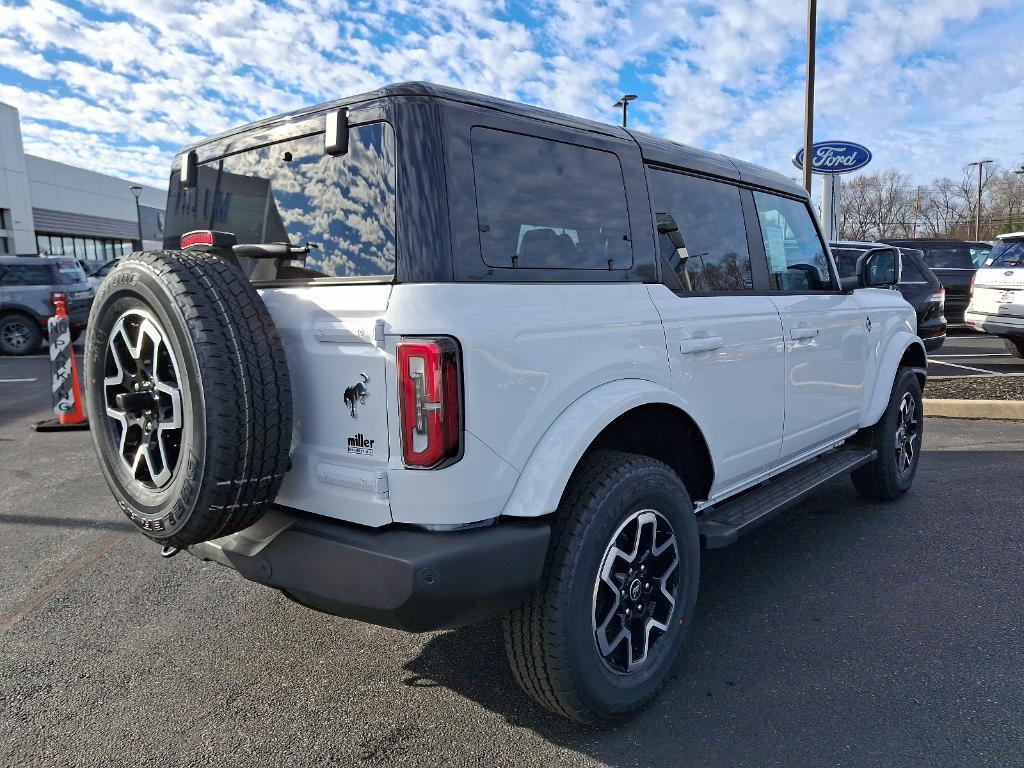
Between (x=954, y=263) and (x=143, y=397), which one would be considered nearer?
(x=143, y=397)

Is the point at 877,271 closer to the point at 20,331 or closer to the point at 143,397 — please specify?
the point at 143,397

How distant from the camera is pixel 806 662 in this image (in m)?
2.97

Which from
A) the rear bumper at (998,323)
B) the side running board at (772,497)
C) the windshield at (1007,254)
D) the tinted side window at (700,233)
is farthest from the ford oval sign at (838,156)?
the tinted side window at (700,233)

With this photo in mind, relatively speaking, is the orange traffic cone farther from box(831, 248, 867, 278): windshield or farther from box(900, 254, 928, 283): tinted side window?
box(900, 254, 928, 283): tinted side window

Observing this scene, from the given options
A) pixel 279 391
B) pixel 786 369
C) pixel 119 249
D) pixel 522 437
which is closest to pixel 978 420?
pixel 786 369

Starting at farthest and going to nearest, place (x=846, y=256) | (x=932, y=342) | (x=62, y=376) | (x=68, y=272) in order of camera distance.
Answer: (x=68, y=272) → (x=932, y=342) → (x=846, y=256) → (x=62, y=376)

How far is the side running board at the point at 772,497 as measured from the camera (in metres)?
3.07

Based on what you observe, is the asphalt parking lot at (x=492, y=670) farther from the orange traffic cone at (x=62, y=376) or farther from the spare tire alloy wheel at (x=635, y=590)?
the orange traffic cone at (x=62, y=376)

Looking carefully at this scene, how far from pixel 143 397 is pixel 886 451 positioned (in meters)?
4.28

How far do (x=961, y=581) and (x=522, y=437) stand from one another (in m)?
2.70

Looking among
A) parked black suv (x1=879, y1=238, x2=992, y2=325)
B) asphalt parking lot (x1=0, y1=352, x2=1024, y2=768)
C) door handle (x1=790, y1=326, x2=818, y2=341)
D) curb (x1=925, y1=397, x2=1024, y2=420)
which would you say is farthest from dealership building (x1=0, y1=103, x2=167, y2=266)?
door handle (x1=790, y1=326, x2=818, y2=341)

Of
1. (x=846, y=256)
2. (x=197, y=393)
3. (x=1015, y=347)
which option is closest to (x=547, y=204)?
(x=197, y=393)

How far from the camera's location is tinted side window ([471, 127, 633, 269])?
241 cm

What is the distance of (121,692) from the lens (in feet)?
9.24
